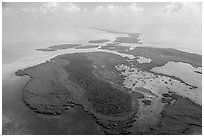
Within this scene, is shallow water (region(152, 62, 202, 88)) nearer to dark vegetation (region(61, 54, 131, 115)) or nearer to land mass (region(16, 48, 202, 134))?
land mass (region(16, 48, 202, 134))

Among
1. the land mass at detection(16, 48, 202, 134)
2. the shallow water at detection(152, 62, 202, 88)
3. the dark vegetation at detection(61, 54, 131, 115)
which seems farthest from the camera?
the shallow water at detection(152, 62, 202, 88)

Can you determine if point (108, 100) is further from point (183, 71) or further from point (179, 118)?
point (183, 71)

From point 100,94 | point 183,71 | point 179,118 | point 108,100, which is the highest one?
point 183,71

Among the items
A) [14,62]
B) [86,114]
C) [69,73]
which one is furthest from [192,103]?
[14,62]

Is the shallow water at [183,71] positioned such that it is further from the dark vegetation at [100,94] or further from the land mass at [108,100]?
the dark vegetation at [100,94]

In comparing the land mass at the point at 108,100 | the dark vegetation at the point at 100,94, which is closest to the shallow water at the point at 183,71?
the land mass at the point at 108,100

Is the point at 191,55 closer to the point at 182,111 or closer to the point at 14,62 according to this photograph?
the point at 182,111

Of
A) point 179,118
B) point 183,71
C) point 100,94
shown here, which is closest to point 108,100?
point 100,94

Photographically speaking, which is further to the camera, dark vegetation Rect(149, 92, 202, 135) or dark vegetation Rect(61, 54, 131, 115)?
dark vegetation Rect(61, 54, 131, 115)

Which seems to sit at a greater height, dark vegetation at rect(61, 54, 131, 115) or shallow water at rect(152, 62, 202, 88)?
shallow water at rect(152, 62, 202, 88)

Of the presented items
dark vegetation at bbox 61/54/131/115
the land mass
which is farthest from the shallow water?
dark vegetation at bbox 61/54/131/115

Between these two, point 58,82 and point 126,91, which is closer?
point 126,91
